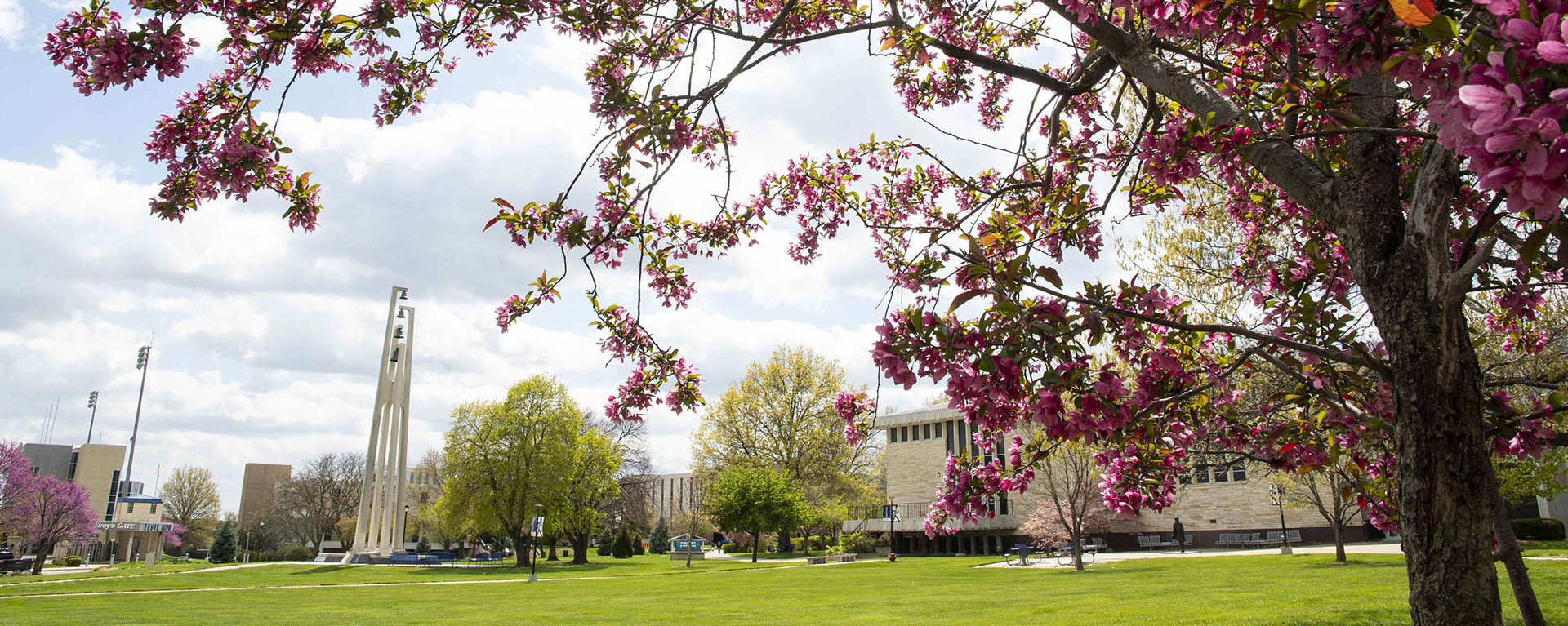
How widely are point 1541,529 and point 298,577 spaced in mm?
43726

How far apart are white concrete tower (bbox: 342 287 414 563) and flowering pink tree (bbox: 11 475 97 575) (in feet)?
33.7

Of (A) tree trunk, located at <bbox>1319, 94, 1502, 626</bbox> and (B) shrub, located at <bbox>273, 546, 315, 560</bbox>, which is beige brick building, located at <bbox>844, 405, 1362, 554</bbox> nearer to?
(B) shrub, located at <bbox>273, 546, 315, 560</bbox>

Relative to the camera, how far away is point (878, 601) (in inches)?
660

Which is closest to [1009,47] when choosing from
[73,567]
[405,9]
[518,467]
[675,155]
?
[675,155]

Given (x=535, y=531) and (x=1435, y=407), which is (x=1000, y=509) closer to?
(x=535, y=531)

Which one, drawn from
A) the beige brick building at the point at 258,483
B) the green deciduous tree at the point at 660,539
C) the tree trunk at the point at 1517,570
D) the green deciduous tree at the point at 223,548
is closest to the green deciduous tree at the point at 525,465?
the green deciduous tree at the point at 223,548

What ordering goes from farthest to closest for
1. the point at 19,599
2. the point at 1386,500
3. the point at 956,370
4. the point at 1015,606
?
the point at 19,599 < the point at 1015,606 < the point at 1386,500 < the point at 956,370

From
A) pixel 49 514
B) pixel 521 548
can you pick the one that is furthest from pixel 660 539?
pixel 49 514

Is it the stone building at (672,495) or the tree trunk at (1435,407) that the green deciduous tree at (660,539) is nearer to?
the stone building at (672,495)

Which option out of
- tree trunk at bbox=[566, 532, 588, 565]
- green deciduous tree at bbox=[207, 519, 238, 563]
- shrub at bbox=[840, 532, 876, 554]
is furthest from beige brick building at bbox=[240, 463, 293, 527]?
shrub at bbox=[840, 532, 876, 554]

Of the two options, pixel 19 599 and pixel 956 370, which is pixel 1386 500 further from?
pixel 19 599

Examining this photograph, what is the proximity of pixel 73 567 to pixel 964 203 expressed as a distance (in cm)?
5521

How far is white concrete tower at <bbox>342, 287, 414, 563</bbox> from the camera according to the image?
123ft

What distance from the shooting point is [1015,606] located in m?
14.4
